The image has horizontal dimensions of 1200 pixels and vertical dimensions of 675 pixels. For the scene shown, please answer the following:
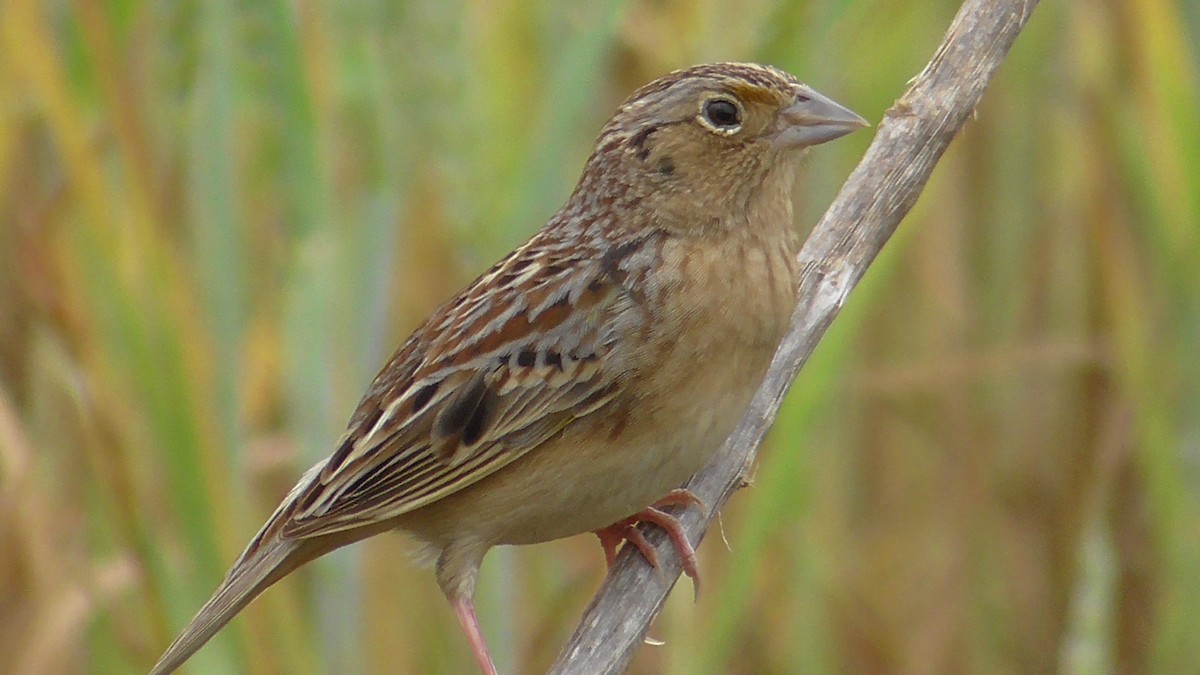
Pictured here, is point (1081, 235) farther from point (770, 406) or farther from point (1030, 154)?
point (770, 406)

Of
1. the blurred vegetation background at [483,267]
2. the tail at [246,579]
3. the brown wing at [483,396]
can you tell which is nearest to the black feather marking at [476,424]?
the brown wing at [483,396]

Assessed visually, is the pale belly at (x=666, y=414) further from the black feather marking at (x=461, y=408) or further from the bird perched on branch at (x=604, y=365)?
the black feather marking at (x=461, y=408)

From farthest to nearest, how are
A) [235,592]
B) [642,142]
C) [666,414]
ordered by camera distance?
1. [642,142]
2. [235,592]
3. [666,414]

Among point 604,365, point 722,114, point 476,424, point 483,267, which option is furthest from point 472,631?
point 722,114

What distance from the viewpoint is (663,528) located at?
2758 millimetres

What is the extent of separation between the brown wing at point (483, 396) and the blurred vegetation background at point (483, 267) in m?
0.34

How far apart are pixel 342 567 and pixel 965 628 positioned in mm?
1679

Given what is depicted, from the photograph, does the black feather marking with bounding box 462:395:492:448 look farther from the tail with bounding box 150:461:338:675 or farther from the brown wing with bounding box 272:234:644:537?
the tail with bounding box 150:461:338:675

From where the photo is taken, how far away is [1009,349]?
392 cm

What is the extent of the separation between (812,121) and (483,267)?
895 millimetres

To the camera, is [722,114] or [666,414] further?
[722,114]

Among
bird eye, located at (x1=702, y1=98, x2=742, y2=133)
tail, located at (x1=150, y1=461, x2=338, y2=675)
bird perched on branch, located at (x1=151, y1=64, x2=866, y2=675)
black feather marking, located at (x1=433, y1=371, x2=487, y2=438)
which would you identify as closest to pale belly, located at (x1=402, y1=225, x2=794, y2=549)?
bird perched on branch, located at (x1=151, y1=64, x2=866, y2=675)

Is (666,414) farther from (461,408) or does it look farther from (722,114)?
(722,114)

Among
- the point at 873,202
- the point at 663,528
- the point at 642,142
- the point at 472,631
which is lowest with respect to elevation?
the point at 472,631
